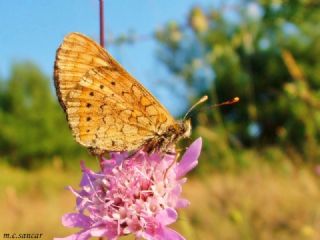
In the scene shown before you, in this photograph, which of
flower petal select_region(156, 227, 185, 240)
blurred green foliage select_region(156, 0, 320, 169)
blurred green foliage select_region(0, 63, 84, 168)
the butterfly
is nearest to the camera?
flower petal select_region(156, 227, 185, 240)

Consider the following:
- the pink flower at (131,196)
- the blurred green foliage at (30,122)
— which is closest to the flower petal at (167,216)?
the pink flower at (131,196)

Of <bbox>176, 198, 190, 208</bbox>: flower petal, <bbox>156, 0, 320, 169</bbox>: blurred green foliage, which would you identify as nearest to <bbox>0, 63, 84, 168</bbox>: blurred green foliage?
<bbox>156, 0, 320, 169</bbox>: blurred green foliage

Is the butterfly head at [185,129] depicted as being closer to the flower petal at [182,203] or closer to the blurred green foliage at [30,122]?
the flower petal at [182,203]

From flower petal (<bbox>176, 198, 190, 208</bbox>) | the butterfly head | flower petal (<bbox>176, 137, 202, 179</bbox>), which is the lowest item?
flower petal (<bbox>176, 198, 190, 208</bbox>)

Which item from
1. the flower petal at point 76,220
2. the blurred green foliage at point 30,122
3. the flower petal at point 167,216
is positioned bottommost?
the flower petal at point 76,220

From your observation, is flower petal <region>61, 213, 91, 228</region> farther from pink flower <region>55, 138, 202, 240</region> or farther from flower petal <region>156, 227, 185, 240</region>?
flower petal <region>156, 227, 185, 240</region>

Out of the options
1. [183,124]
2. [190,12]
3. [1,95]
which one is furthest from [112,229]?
[1,95]

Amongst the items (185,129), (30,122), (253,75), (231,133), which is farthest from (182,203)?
(30,122)

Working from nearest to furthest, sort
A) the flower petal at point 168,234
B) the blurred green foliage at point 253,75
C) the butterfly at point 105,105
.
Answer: the flower petal at point 168,234
the butterfly at point 105,105
the blurred green foliage at point 253,75
